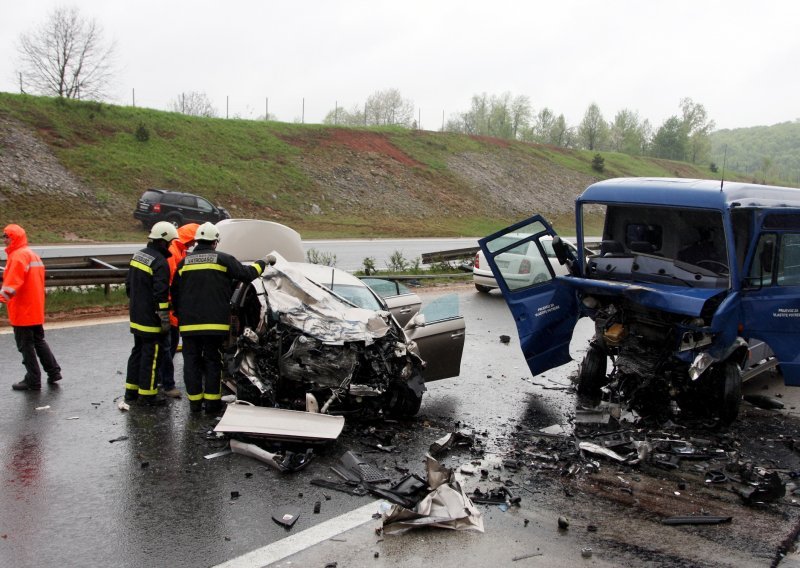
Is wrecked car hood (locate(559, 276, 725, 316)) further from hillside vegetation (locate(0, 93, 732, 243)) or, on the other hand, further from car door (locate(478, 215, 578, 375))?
hillside vegetation (locate(0, 93, 732, 243))

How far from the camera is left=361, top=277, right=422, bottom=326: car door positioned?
9.57m

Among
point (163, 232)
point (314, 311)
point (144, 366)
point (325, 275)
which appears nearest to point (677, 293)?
point (314, 311)

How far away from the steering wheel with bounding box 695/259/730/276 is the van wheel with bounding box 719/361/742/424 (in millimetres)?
1006

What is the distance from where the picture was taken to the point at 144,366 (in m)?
7.59

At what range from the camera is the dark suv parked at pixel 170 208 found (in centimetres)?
2900

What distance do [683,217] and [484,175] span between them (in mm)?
51155

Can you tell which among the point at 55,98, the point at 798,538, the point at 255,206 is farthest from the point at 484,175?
the point at 798,538

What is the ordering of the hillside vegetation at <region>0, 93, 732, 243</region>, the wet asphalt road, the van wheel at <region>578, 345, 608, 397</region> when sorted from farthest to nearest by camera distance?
1. the hillside vegetation at <region>0, 93, 732, 243</region>
2. the van wheel at <region>578, 345, 608, 397</region>
3. the wet asphalt road

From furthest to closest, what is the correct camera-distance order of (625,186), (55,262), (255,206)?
1. (255,206)
2. (55,262)
3. (625,186)

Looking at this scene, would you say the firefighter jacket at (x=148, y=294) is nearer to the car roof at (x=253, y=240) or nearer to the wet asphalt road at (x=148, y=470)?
the wet asphalt road at (x=148, y=470)

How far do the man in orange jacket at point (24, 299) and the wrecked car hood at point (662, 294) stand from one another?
19.6 ft

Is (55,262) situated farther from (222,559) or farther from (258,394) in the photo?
(222,559)

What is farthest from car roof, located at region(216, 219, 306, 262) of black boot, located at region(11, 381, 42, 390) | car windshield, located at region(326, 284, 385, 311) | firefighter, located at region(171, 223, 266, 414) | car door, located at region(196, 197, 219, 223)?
car door, located at region(196, 197, 219, 223)

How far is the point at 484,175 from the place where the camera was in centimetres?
5894
